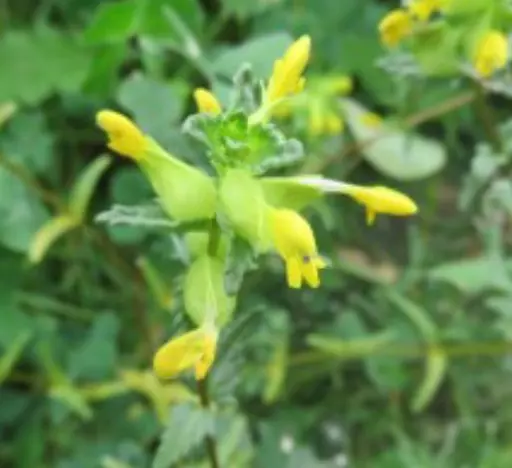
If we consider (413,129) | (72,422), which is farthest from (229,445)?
(413,129)

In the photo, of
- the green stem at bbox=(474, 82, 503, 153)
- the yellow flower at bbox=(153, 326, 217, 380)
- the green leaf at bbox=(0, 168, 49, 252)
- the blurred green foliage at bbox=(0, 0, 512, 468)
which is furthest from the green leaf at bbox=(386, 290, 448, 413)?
the yellow flower at bbox=(153, 326, 217, 380)

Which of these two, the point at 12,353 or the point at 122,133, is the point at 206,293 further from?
the point at 12,353

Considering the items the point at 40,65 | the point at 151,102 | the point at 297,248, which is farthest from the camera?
the point at 40,65

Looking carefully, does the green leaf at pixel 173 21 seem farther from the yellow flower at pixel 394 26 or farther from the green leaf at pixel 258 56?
the yellow flower at pixel 394 26

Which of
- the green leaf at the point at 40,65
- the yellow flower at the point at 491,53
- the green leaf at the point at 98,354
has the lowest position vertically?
the green leaf at the point at 98,354

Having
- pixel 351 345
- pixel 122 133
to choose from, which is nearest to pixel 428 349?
pixel 351 345

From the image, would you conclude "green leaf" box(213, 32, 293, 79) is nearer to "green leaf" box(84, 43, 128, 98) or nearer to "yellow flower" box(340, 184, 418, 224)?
"green leaf" box(84, 43, 128, 98)

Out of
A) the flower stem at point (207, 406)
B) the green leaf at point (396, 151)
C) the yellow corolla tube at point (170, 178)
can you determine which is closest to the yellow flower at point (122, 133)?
→ the yellow corolla tube at point (170, 178)
